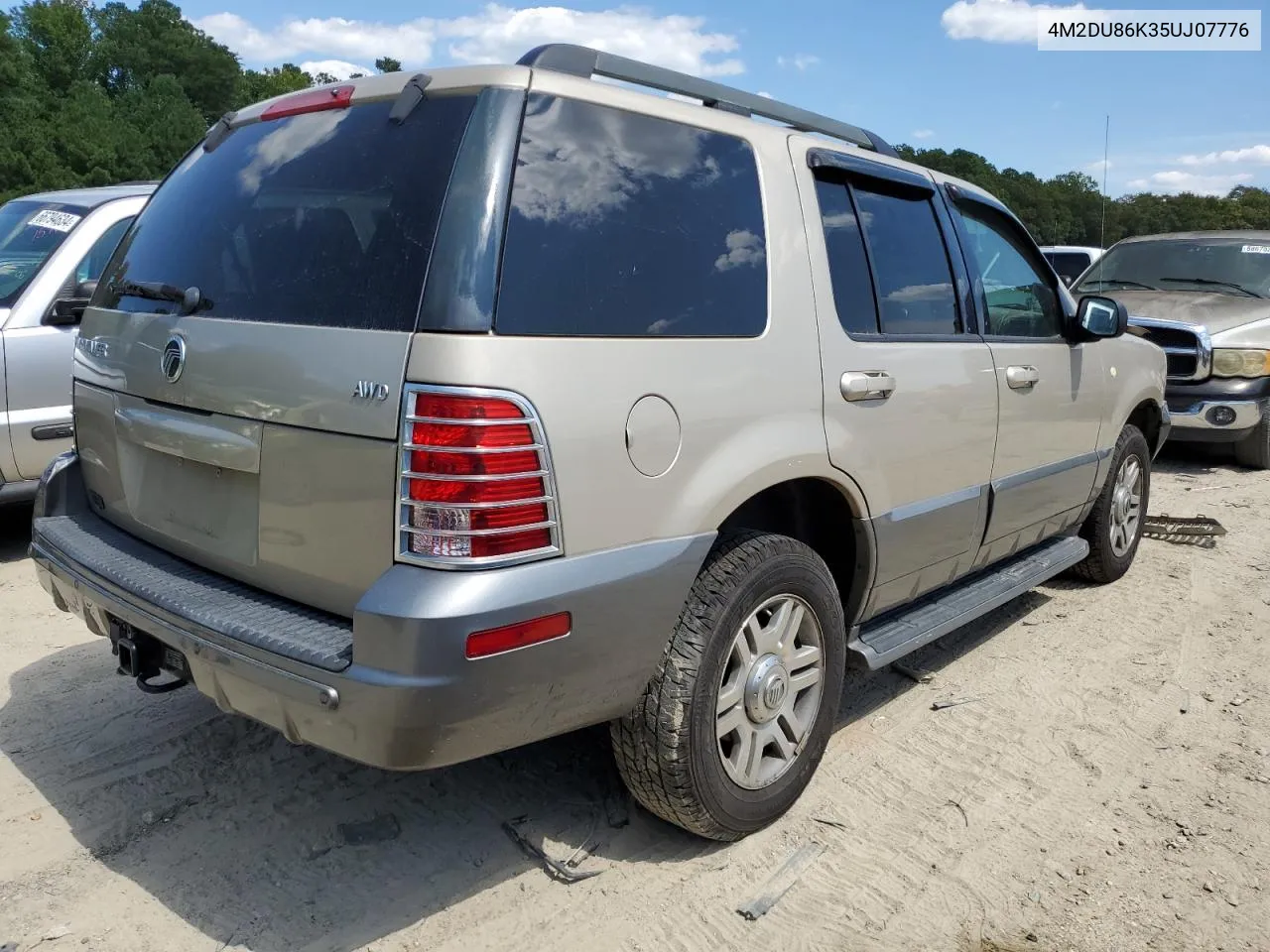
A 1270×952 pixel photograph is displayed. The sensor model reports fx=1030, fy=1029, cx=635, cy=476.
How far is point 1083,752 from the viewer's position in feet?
11.7

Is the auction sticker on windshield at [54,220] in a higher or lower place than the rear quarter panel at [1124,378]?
higher

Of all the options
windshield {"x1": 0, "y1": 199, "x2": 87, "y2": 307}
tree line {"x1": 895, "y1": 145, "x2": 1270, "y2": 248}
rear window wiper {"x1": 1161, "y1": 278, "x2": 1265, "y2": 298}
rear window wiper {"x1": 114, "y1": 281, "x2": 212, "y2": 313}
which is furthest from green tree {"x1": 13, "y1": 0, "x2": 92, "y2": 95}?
rear window wiper {"x1": 114, "y1": 281, "x2": 212, "y2": 313}

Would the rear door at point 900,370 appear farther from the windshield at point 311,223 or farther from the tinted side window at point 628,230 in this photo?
the windshield at point 311,223

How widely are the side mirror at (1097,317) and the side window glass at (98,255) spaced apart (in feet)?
15.9

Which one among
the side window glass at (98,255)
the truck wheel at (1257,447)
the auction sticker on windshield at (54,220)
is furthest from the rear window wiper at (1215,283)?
the auction sticker on windshield at (54,220)

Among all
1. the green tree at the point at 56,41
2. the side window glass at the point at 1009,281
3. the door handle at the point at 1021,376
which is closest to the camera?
the door handle at the point at 1021,376

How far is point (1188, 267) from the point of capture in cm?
955

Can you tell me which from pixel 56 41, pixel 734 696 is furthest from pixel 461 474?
pixel 56 41

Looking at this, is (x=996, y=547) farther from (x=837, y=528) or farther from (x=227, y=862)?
(x=227, y=862)

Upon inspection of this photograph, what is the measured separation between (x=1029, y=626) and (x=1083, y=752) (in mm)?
1356

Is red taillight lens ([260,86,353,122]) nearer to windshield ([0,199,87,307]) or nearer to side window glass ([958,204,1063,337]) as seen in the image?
side window glass ([958,204,1063,337])

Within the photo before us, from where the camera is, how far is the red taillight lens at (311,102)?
8.77ft

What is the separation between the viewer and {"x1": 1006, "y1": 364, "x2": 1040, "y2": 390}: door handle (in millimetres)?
3930

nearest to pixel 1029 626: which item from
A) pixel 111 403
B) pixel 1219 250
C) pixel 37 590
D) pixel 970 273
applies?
pixel 970 273
